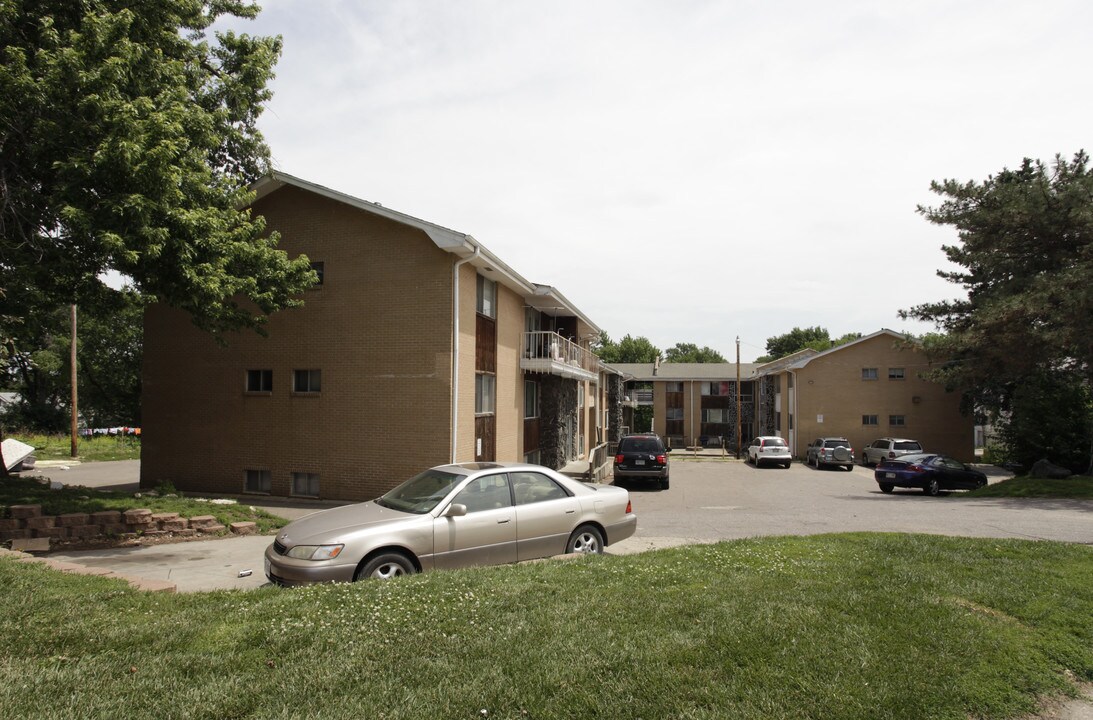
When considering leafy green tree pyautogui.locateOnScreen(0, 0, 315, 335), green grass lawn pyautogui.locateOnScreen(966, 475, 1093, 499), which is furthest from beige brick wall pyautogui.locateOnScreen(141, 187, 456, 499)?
green grass lawn pyautogui.locateOnScreen(966, 475, 1093, 499)

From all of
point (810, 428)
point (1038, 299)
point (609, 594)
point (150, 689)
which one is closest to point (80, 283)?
point (150, 689)

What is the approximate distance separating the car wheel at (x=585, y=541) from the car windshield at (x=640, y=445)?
1408 centimetres

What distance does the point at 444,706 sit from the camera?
3523 millimetres

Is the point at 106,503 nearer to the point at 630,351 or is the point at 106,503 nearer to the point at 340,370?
the point at 340,370

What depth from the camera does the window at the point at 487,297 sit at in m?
17.8

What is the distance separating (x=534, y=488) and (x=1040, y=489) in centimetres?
1749

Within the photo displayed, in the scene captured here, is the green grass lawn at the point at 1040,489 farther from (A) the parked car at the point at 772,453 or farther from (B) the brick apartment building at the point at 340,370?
(B) the brick apartment building at the point at 340,370

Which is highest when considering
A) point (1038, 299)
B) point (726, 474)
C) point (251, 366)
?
point (1038, 299)

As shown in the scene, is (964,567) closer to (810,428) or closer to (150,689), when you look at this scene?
(150,689)

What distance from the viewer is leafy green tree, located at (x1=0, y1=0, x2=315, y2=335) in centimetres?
934

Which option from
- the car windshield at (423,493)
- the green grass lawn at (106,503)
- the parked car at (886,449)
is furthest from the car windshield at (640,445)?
the car windshield at (423,493)

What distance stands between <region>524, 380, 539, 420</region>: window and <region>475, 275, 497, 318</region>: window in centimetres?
471

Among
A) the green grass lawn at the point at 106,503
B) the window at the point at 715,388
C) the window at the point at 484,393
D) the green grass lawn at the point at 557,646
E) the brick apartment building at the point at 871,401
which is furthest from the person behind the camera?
the window at the point at 715,388

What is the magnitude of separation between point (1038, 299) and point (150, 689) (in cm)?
2442
